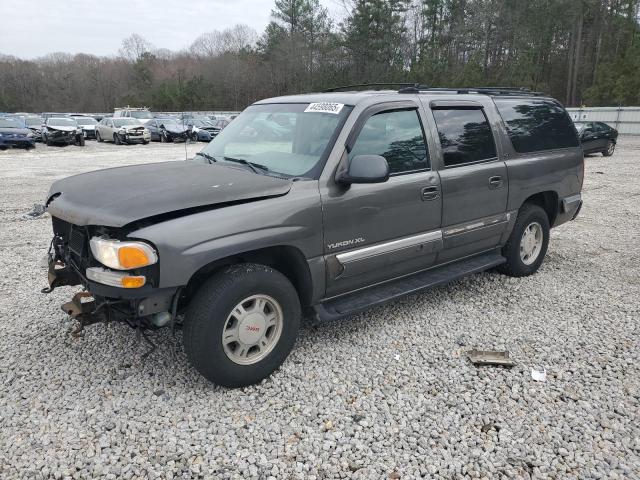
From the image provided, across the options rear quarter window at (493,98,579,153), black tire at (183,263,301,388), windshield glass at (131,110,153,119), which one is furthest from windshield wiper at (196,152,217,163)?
windshield glass at (131,110,153,119)

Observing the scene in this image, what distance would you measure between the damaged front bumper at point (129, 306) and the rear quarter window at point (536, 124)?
3661 mm

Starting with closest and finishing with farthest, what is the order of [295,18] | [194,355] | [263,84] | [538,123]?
[194,355] → [538,123] → [295,18] → [263,84]

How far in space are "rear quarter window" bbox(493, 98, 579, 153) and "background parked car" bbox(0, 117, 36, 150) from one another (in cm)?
2445

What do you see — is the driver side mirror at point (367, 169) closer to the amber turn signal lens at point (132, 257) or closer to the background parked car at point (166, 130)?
the amber turn signal lens at point (132, 257)

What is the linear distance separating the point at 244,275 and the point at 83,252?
3.45ft

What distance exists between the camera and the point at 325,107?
3777 millimetres

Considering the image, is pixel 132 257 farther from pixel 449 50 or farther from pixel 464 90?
pixel 449 50

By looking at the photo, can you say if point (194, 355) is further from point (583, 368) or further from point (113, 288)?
point (583, 368)

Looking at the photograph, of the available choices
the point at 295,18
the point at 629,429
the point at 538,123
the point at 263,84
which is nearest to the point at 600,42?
the point at 295,18

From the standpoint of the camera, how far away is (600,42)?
153 feet

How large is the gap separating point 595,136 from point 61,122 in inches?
1037

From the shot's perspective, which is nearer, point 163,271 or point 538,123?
point 163,271

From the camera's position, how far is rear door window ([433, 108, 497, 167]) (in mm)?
4184

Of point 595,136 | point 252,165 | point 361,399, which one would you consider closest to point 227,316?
point 361,399
